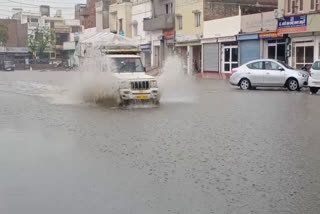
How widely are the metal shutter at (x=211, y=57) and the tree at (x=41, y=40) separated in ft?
175

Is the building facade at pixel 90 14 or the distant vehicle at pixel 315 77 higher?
the building facade at pixel 90 14

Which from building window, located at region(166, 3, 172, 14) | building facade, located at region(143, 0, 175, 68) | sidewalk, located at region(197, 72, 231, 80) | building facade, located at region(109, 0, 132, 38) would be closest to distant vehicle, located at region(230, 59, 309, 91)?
sidewalk, located at region(197, 72, 231, 80)

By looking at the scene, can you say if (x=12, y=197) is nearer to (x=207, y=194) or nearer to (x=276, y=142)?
(x=207, y=194)

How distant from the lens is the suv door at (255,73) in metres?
25.7

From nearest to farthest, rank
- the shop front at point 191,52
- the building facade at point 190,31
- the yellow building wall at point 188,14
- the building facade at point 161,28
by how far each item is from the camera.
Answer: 1. the yellow building wall at point 188,14
2. the building facade at point 190,31
3. the shop front at point 191,52
4. the building facade at point 161,28

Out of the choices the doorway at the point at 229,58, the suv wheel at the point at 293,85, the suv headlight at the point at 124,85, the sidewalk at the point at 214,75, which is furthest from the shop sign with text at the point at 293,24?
the suv headlight at the point at 124,85

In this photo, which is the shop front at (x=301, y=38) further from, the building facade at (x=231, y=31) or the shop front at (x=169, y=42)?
the shop front at (x=169, y=42)

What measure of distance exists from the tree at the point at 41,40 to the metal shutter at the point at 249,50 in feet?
196

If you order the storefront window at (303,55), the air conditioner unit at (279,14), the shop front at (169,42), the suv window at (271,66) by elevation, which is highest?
the air conditioner unit at (279,14)

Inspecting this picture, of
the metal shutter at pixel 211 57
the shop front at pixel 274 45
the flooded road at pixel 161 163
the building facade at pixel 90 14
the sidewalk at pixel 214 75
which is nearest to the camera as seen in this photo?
the flooded road at pixel 161 163

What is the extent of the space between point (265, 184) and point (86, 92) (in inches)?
532

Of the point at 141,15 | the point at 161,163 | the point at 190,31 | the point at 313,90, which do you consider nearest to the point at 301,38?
the point at 313,90

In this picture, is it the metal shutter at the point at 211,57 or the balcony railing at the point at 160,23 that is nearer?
the metal shutter at the point at 211,57

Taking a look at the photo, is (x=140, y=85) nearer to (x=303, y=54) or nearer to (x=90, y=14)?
(x=303, y=54)
